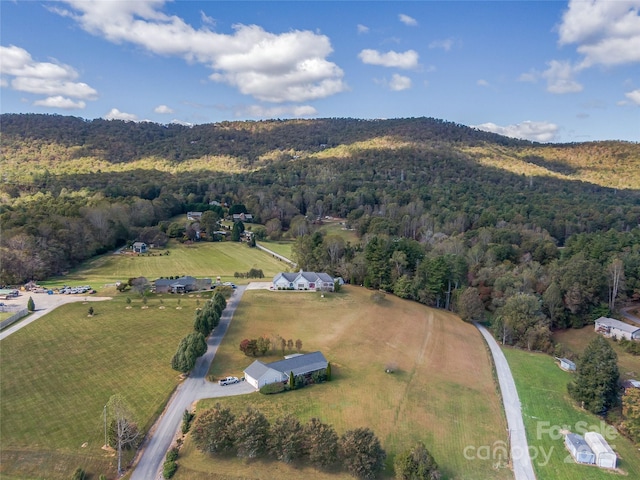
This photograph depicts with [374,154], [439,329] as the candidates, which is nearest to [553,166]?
[374,154]

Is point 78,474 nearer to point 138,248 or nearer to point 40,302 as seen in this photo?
point 40,302

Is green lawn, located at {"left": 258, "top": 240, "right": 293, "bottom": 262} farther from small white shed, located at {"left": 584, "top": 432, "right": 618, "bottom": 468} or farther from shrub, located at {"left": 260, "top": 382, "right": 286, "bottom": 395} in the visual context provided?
small white shed, located at {"left": 584, "top": 432, "right": 618, "bottom": 468}

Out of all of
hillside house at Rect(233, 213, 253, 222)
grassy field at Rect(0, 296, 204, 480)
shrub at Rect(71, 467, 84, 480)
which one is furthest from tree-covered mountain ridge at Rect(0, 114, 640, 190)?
shrub at Rect(71, 467, 84, 480)

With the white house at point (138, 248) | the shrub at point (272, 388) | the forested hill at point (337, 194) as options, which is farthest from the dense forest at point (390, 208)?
the shrub at point (272, 388)

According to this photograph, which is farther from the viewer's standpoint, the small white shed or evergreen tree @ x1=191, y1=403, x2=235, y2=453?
the small white shed

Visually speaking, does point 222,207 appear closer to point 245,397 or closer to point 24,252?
point 24,252

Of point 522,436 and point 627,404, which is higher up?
point 627,404

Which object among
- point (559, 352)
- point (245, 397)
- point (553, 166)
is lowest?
point (559, 352)

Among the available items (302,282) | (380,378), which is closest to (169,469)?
(380,378)
